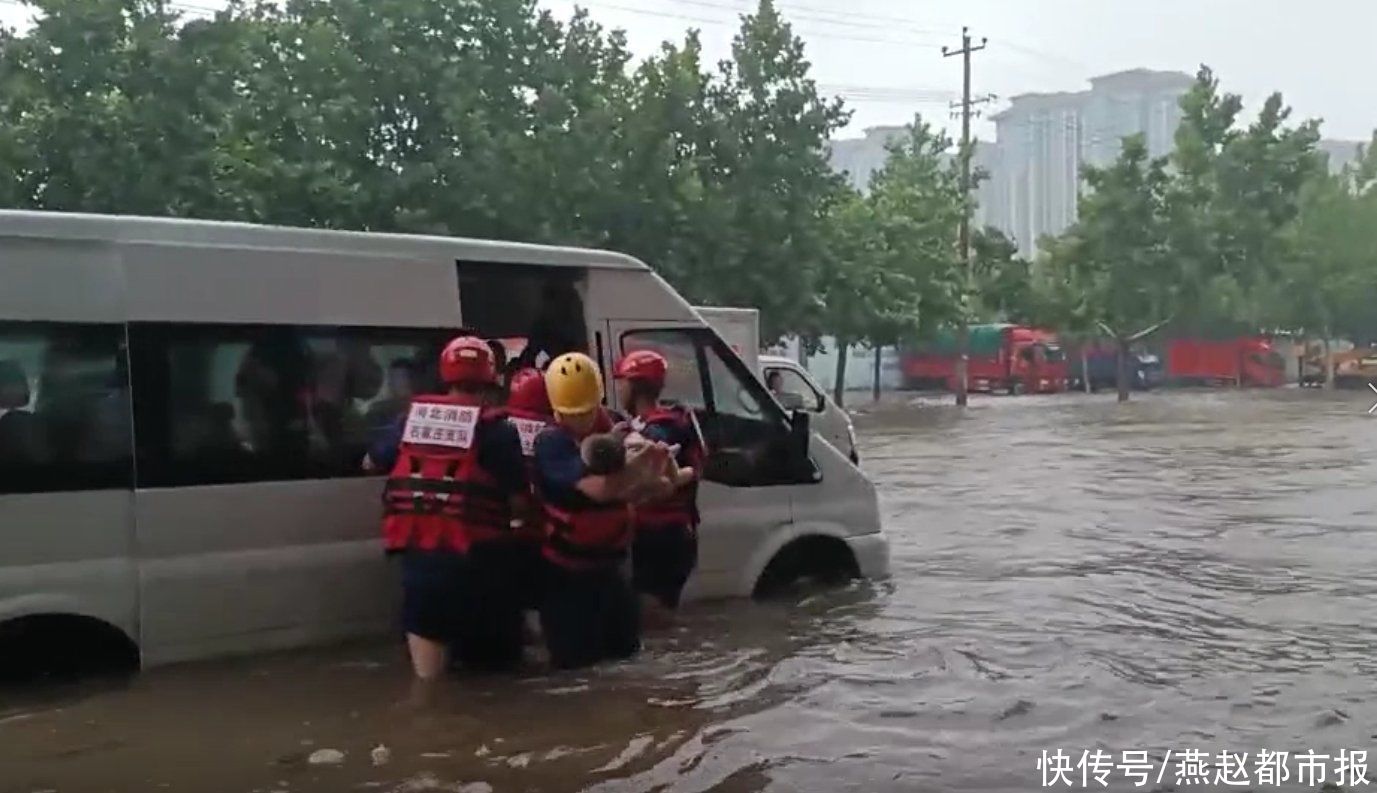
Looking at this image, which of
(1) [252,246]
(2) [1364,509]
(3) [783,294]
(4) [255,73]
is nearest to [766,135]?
(3) [783,294]

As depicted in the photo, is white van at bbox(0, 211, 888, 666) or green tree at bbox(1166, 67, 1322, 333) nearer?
white van at bbox(0, 211, 888, 666)

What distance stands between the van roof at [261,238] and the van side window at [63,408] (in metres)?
0.38

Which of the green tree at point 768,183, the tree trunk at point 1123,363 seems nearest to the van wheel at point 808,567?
the green tree at point 768,183

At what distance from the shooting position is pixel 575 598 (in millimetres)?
6387

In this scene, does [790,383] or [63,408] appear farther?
[790,383]

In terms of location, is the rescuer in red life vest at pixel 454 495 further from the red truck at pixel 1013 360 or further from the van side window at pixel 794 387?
the red truck at pixel 1013 360

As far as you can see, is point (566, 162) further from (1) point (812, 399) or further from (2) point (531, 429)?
(2) point (531, 429)

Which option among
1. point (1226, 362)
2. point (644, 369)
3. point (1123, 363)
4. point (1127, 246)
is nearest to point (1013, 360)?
point (1123, 363)

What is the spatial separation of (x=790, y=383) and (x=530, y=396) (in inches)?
386

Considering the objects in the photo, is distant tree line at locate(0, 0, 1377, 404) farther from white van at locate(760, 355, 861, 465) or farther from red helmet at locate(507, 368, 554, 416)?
red helmet at locate(507, 368, 554, 416)

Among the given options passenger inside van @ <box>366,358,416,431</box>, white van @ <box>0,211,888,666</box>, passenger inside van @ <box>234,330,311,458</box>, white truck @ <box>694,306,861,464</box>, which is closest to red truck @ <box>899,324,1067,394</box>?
white truck @ <box>694,306,861,464</box>

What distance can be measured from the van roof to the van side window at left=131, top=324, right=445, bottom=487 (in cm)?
37

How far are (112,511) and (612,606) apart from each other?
6.70 feet

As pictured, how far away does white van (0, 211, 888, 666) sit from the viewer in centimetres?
600
